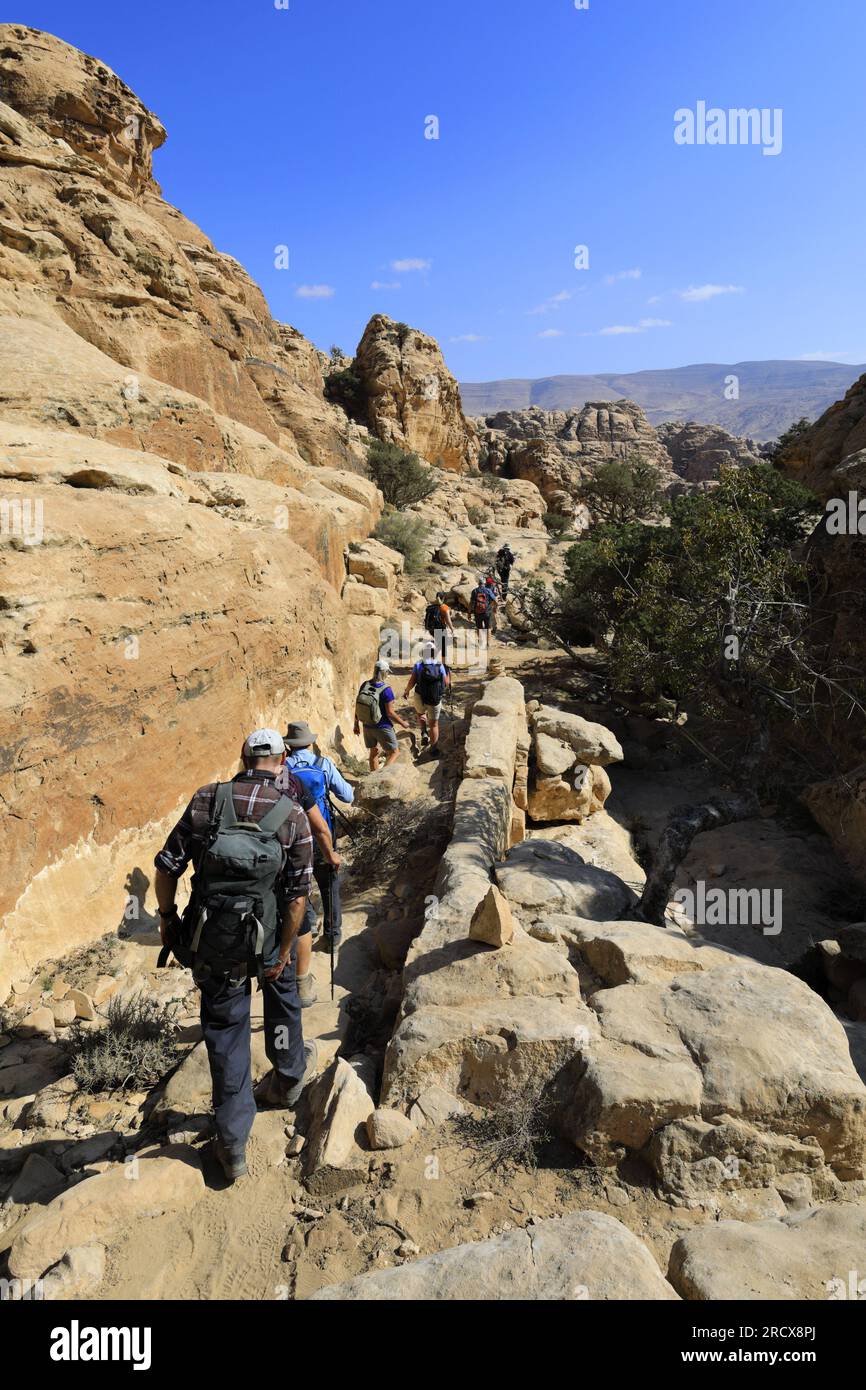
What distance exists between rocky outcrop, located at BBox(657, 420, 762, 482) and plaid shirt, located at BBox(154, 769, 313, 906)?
6627 cm

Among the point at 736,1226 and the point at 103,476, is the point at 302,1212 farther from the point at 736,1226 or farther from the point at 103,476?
the point at 103,476

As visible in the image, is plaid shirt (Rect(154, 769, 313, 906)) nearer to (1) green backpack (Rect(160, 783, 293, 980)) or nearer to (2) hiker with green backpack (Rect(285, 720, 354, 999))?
(1) green backpack (Rect(160, 783, 293, 980))

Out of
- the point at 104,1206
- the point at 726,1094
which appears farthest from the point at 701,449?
the point at 104,1206

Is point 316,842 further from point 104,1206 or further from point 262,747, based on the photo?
point 104,1206

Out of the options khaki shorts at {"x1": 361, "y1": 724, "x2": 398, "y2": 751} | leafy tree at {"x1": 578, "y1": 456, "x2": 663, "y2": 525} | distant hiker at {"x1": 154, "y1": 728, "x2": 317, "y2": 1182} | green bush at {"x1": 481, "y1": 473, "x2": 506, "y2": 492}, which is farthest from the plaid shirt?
green bush at {"x1": 481, "y1": 473, "x2": 506, "y2": 492}

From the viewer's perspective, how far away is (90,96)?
14008 millimetres

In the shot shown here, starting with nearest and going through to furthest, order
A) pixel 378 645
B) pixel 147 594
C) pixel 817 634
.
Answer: pixel 147 594 < pixel 817 634 < pixel 378 645

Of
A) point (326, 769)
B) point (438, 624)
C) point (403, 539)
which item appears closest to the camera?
point (326, 769)

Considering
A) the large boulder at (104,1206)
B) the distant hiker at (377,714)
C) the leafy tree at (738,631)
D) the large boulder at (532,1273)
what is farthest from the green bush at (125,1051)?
the leafy tree at (738,631)

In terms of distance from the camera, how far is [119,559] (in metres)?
5.18

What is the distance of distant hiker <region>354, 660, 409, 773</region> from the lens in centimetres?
793

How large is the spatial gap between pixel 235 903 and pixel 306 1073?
137cm

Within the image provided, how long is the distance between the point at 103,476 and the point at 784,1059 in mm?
6049
